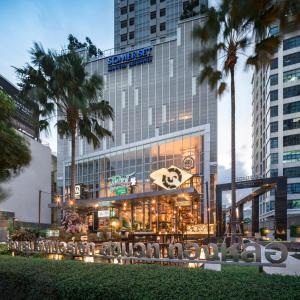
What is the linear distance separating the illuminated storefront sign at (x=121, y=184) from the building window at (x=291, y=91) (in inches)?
1718

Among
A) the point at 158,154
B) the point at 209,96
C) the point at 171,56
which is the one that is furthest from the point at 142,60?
the point at 158,154

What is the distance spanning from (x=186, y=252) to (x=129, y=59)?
5283cm

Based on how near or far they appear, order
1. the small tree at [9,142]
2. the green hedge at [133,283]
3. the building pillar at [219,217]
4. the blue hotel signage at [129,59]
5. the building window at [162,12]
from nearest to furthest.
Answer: the green hedge at [133,283]
the small tree at [9,142]
the building pillar at [219,217]
the blue hotel signage at [129,59]
the building window at [162,12]

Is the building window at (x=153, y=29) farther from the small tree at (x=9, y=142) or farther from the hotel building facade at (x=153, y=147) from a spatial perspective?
the small tree at (x=9, y=142)

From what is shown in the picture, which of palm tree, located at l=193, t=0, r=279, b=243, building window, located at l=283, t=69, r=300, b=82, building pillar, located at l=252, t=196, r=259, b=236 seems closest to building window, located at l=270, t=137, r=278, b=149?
building window, located at l=283, t=69, r=300, b=82

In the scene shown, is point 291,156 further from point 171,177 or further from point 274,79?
point 171,177

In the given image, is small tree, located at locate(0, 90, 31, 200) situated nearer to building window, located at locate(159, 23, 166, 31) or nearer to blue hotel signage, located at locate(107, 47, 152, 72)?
blue hotel signage, located at locate(107, 47, 152, 72)

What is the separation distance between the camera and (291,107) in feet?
240

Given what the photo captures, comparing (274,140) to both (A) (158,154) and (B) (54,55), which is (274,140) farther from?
(B) (54,55)

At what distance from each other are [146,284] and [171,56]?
52578 mm

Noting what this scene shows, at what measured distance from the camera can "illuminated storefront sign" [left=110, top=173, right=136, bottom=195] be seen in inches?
1674

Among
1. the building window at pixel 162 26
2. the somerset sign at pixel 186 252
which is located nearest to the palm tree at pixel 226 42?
the somerset sign at pixel 186 252

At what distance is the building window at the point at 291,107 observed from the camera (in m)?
72.5

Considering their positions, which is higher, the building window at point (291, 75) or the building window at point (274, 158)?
the building window at point (291, 75)
